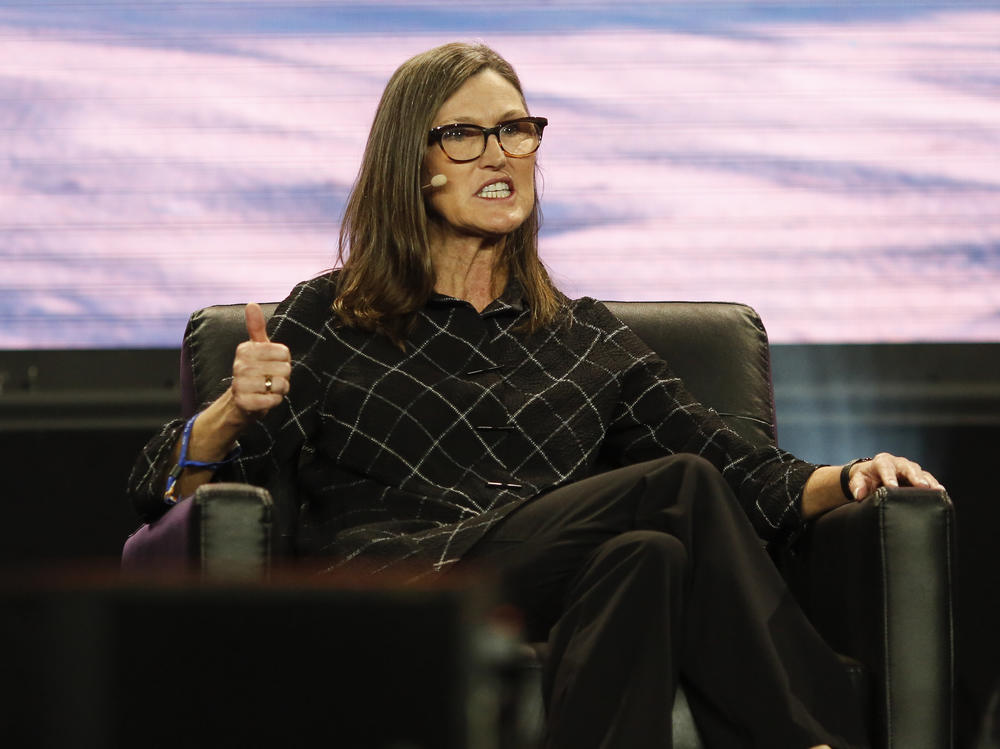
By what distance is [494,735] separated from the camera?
762 millimetres

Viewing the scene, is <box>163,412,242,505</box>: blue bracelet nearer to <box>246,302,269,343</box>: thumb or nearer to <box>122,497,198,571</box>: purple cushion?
<box>122,497,198,571</box>: purple cushion

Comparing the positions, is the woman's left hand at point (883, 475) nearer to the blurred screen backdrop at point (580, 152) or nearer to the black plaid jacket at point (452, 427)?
the black plaid jacket at point (452, 427)

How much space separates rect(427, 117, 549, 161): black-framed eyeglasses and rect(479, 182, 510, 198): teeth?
0.16 ft

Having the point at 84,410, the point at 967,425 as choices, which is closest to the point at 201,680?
the point at 84,410

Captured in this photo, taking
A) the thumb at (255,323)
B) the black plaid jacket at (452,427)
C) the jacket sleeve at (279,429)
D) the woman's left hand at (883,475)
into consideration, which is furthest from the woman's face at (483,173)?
the woman's left hand at (883,475)

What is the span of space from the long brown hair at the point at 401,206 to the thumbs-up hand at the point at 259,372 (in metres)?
0.37

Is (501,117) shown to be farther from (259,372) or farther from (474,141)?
(259,372)

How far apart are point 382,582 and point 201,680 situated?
0.36 ft

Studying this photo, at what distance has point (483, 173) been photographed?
220cm

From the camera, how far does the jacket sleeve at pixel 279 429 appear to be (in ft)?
6.32

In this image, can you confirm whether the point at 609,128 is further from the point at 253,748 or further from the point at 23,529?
the point at 253,748

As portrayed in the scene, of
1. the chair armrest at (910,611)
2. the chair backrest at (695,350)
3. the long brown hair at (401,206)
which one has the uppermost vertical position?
the long brown hair at (401,206)

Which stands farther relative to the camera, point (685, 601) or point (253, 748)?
point (685, 601)

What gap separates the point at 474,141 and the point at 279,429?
55 centimetres
